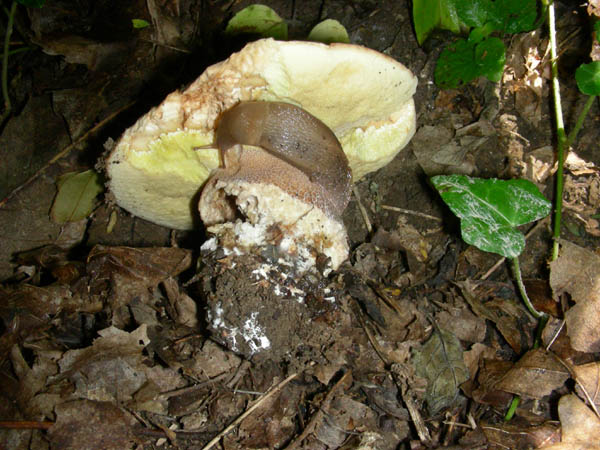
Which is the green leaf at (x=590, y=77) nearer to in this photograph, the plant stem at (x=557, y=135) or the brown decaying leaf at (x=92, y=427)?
the plant stem at (x=557, y=135)

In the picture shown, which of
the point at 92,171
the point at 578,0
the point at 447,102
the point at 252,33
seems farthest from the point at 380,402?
the point at 578,0

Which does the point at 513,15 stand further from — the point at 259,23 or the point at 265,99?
the point at 265,99

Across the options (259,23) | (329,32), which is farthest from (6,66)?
(329,32)

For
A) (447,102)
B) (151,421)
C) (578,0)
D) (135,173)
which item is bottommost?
(151,421)

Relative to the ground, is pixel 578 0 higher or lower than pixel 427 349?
higher

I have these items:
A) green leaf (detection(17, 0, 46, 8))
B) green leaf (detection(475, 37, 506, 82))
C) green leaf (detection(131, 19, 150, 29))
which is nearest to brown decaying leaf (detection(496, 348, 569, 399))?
green leaf (detection(475, 37, 506, 82))

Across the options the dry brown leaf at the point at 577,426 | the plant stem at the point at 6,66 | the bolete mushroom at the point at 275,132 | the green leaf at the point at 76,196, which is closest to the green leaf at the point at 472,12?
the bolete mushroom at the point at 275,132

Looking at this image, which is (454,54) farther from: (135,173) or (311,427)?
(311,427)
